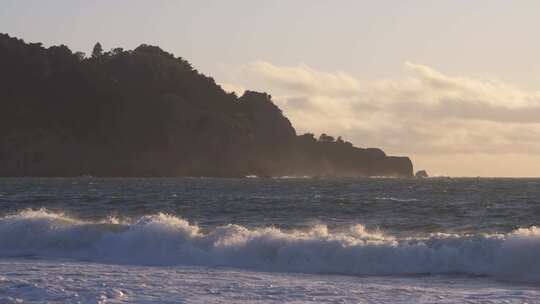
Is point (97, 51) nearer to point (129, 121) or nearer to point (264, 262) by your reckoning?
point (129, 121)

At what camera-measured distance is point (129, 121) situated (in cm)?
15525

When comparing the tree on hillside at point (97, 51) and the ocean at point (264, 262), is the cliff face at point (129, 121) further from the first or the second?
the ocean at point (264, 262)

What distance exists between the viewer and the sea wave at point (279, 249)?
979 inches

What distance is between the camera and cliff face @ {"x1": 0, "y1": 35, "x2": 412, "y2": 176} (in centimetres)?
14688

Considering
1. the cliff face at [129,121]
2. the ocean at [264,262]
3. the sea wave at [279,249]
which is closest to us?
the ocean at [264,262]

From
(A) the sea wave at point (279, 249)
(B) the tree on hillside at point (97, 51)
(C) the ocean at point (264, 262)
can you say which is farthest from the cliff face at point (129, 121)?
(A) the sea wave at point (279, 249)

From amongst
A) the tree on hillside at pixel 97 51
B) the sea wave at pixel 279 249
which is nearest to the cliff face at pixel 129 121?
the tree on hillside at pixel 97 51

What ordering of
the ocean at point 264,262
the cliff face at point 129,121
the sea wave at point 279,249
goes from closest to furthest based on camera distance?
the ocean at point 264,262 → the sea wave at point 279,249 → the cliff face at point 129,121

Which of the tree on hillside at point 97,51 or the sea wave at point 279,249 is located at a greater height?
the tree on hillside at point 97,51

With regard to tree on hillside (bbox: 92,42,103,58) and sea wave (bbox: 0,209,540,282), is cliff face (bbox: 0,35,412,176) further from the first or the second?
sea wave (bbox: 0,209,540,282)

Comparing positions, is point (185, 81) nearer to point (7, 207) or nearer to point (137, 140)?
point (137, 140)

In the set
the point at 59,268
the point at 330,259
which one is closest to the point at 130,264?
the point at 59,268

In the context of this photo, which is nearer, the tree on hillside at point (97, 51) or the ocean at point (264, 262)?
the ocean at point (264, 262)

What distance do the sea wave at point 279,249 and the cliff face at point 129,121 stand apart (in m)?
114
